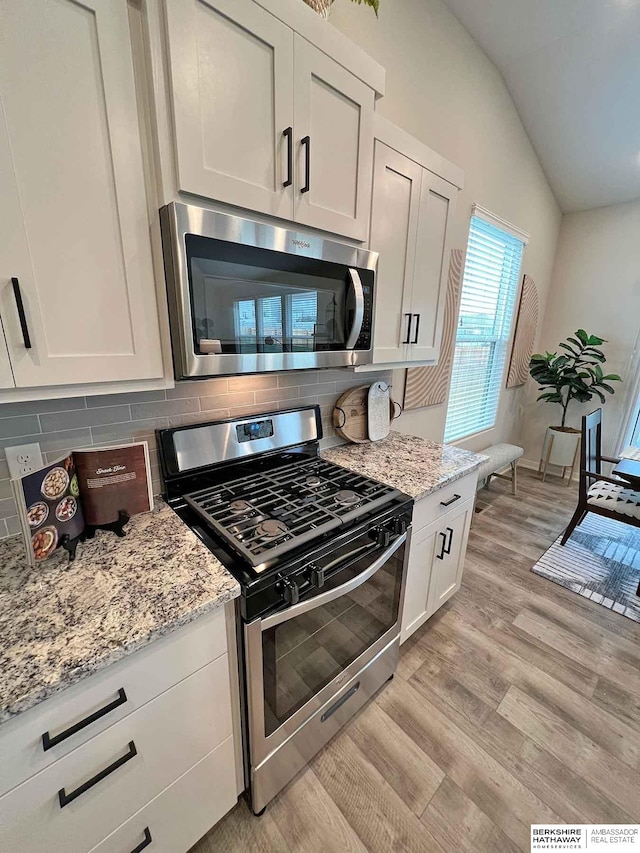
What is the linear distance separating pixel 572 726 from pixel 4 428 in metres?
2.38

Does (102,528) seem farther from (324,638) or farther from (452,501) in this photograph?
(452,501)

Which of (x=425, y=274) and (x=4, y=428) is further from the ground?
(x=425, y=274)

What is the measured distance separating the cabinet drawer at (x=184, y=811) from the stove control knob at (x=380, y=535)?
28.0 inches

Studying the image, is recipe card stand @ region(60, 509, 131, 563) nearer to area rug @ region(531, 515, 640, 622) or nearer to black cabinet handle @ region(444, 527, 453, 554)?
black cabinet handle @ region(444, 527, 453, 554)

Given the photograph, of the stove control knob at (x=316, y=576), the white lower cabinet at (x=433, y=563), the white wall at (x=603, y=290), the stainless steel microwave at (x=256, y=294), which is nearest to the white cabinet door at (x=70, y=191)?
the stainless steel microwave at (x=256, y=294)

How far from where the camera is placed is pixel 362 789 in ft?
3.99

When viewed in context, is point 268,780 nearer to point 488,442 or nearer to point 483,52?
point 488,442

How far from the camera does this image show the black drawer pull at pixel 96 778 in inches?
26.9

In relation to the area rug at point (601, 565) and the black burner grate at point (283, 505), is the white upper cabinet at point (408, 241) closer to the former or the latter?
the black burner grate at point (283, 505)

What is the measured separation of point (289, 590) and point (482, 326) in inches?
115

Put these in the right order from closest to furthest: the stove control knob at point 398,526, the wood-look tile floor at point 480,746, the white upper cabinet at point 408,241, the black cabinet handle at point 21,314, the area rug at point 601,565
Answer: the black cabinet handle at point 21,314 → the wood-look tile floor at point 480,746 → the stove control knob at point 398,526 → the white upper cabinet at point 408,241 → the area rug at point 601,565

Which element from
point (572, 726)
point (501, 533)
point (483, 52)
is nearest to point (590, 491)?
point (501, 533)

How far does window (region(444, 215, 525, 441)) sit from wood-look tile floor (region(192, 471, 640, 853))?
155 centimetres

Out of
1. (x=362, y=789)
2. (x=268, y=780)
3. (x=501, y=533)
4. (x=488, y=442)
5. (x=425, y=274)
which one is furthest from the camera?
(x=488, y=442)
